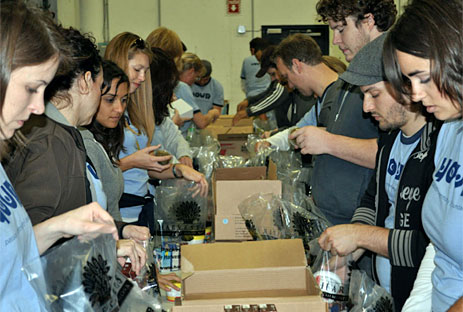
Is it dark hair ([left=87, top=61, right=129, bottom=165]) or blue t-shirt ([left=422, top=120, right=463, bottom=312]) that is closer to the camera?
blue t-shirt ([left=422, top=120, right=463, bottom=312])

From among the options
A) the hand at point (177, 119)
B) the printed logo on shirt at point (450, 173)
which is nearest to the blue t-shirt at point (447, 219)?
the printed logo on shirt at point (450, 173)

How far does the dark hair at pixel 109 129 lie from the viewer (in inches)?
84.7

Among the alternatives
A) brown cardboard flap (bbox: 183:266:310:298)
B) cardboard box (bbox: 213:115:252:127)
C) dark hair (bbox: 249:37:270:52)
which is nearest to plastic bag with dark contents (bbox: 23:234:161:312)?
brown cardboard flap (bbox: 183:266:310:298)

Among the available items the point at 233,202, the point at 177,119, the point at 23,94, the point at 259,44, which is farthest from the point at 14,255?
the point at 259,44

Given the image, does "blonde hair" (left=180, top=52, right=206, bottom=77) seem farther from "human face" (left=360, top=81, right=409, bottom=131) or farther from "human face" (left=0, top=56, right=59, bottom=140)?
"human face" (left=0, top=56, right=59, bottom=140)

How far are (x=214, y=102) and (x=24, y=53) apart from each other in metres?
5.18

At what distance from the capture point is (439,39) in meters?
1.15

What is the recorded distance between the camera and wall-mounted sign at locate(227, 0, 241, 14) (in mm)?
8711

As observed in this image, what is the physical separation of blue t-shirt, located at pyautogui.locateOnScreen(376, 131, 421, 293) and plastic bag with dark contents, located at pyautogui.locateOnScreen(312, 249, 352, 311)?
0.23 meters

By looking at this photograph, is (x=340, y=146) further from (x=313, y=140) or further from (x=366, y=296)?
(x=366, y=296)

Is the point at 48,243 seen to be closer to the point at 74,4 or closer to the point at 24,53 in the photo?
the point at 24,53

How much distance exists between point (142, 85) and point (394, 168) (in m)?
1.44

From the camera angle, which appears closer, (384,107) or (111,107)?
(384,107)

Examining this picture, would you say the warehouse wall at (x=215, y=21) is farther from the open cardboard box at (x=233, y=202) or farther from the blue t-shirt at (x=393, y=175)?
the blue t-shirt at (x=393, y=175)
